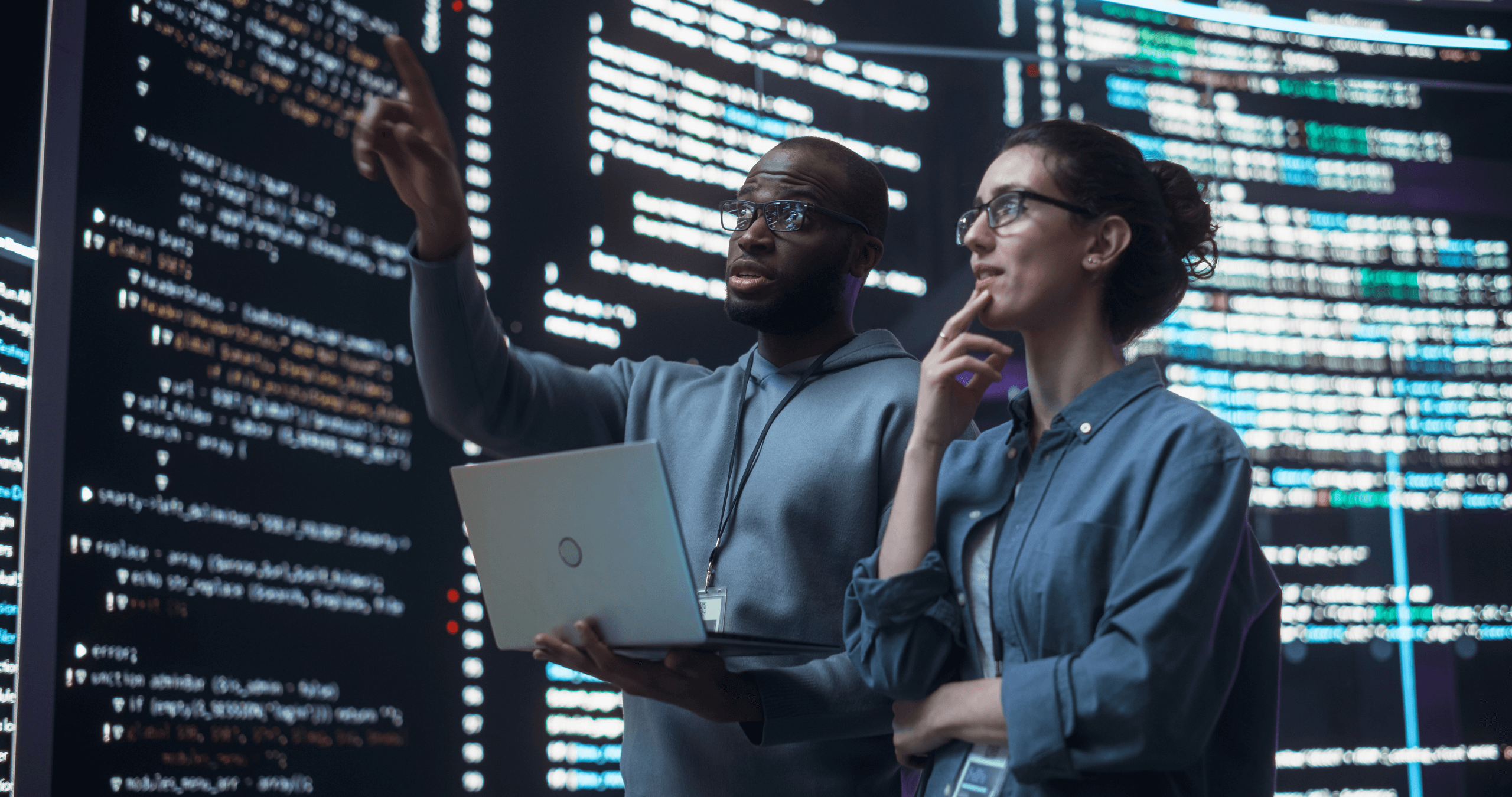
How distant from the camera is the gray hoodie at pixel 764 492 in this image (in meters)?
1.64

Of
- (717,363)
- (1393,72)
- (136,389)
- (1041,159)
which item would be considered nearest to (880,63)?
(717,363)

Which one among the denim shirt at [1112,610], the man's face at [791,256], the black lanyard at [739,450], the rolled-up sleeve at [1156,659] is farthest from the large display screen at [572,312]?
the rolled-up sleeve at [1156,659]

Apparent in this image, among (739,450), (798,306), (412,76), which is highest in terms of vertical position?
(412,76)

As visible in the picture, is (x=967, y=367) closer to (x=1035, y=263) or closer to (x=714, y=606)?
(x=1035, y=263)

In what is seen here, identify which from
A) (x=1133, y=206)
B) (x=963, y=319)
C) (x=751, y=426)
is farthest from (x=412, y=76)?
(x=1133, y=206)

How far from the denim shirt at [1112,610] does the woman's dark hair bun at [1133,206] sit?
123 millimetres

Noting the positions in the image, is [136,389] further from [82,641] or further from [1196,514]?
[1196,514]

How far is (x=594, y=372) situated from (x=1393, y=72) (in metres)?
2.73

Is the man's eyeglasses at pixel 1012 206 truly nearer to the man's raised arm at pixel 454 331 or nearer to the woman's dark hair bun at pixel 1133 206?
the woman's dark hair bun at pixel 1133 206

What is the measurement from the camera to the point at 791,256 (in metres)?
1.88

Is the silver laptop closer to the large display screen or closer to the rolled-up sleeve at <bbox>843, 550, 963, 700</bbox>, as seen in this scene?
the rolled-up sleeve at <bbox>843, 550, 963, 700</bbox>

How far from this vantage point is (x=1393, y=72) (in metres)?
3.48

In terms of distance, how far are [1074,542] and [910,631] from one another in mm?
222

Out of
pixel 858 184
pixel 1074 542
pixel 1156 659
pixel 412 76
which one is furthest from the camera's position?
pixel 858 184
